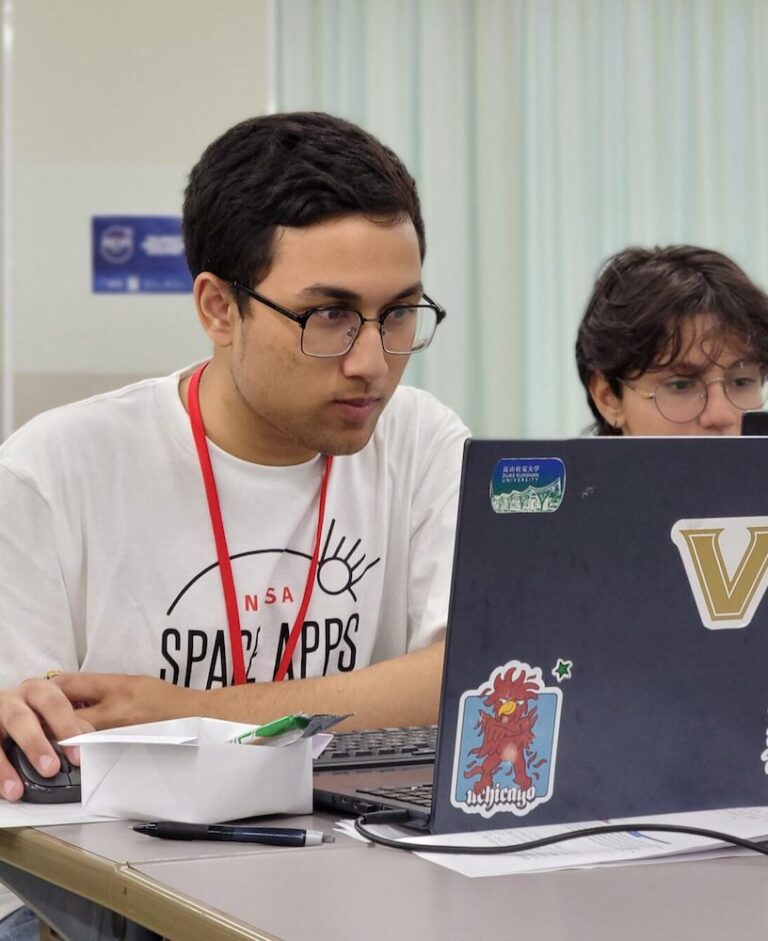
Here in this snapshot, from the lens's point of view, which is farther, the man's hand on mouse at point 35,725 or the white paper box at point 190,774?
the man's hand on mouse at point 35,725

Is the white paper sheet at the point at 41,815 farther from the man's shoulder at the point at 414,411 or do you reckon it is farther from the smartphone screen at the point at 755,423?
the man's shoulder at the point at 414,411

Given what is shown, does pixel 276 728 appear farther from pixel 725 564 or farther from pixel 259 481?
pixel 259 481

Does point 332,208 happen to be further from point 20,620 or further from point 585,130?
point 585,130

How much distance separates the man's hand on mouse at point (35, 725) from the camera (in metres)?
1.12

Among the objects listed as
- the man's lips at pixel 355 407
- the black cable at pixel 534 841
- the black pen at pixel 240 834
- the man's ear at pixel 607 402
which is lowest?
the black pen at pixel 240 834

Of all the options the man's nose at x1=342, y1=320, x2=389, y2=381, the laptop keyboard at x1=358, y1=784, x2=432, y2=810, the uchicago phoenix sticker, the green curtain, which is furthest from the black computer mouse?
the green curtain

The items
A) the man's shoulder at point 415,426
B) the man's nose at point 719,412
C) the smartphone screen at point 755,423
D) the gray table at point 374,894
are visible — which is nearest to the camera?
the gray table at point 374,894

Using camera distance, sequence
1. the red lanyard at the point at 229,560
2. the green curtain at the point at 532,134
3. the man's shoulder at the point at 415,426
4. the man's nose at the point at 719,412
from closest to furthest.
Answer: the red lanyard at the point at 229,560
the man's shoulder at the point at 415,426
the man's nose at the point at 719,412
the green curtain at the point at 532,134

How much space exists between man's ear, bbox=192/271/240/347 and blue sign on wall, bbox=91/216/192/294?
65.7 inches

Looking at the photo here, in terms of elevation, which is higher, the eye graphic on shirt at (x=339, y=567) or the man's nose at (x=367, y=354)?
the man's nose at (x=367, y=354)

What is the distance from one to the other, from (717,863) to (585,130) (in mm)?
3514

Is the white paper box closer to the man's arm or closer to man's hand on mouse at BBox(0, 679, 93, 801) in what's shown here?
man's hand on mouse at BBox(0, 679, 93, 801)

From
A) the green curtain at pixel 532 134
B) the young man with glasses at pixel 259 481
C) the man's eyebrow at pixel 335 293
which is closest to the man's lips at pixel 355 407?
the young man with glasses at pixel 259 481

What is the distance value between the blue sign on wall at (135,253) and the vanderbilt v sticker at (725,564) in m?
2.49
